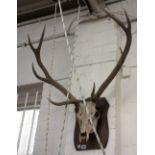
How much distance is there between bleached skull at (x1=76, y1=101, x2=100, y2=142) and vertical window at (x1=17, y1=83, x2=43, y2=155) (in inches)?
33.7

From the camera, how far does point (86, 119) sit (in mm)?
2953

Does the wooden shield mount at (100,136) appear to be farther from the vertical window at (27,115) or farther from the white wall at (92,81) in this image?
the vertical window at (27,115)

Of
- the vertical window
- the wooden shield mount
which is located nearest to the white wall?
the wooden shield mount

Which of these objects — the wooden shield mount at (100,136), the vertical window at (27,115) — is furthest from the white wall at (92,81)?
the vertical window at (27,115)

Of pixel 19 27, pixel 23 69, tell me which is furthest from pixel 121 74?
pixel 19 27

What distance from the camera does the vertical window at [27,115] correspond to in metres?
3.72

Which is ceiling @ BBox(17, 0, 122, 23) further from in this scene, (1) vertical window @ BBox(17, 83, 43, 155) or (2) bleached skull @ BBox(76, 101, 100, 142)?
(2) bleached skull @ BBox(76, 101, 100, 142)

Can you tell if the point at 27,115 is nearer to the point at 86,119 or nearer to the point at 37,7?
the point at 86,119

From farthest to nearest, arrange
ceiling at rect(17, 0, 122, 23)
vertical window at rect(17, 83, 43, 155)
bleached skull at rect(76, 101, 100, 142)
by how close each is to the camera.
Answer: ceiling at rect(17, 0, 122, 23), vertical window at rect(17, 83, 43, 155), bleached skull at rect(76, 101, 100, 142)

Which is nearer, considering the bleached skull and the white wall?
the bleached skull

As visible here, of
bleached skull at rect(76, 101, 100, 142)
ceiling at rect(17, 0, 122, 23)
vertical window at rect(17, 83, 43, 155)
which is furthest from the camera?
ceiling at rect(17, 0, 122, 23)

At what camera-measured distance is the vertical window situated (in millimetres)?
3723

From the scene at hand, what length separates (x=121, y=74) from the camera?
10.9ft

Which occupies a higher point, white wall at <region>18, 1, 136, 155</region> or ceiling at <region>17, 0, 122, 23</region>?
ceiling at <region>17, 0, 122, 23</region>
